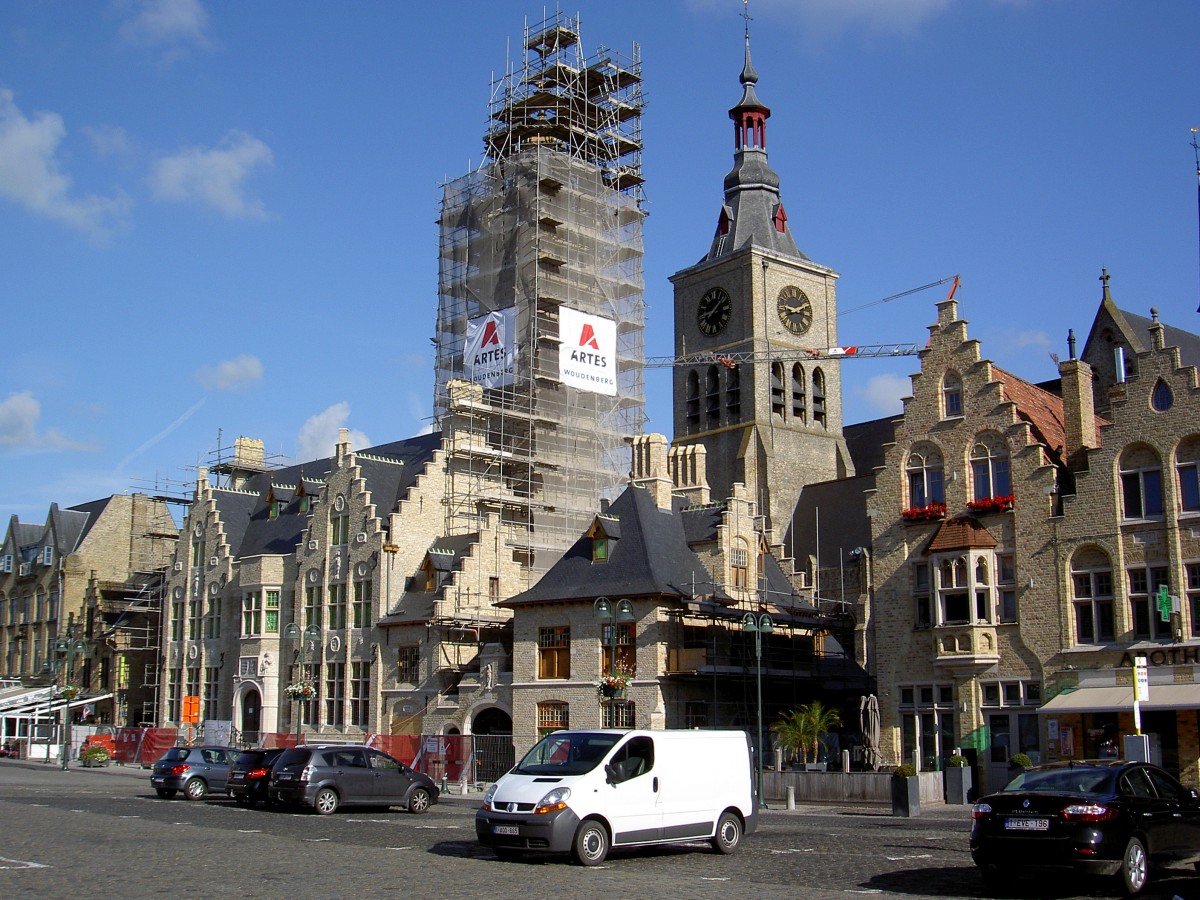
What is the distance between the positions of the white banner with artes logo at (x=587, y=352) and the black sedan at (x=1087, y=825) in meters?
39.6

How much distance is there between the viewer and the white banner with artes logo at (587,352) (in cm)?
5534

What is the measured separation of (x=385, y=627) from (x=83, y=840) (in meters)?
28.8

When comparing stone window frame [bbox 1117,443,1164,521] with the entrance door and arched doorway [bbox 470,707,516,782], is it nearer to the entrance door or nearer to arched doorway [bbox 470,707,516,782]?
the entrance door

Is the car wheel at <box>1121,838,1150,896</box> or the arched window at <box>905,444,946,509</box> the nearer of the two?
the car wheel at <box>1121,838,1150,896</box>

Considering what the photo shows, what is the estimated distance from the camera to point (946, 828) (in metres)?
26.0

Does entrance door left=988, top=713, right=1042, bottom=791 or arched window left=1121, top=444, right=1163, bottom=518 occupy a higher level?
arched window left=1121, top=444, right=1163, bottom=518

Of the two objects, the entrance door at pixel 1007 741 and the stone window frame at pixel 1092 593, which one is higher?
the stone window frame at pixel 1092 593

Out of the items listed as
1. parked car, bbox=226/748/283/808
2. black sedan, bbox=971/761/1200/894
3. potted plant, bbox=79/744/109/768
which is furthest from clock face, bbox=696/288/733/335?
black sedan, bbox=971/761/1200/894

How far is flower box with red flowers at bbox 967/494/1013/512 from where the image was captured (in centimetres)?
3628

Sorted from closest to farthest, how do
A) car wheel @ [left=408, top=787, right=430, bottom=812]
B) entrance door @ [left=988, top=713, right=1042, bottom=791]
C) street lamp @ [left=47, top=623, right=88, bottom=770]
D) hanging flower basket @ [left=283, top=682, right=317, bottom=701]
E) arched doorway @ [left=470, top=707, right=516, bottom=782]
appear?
car wheel @ [left=408, top=787, right=430, bottom=812] → entrance door @ [left=988, top=713, right=1042, bottom=791] → arched doorway @ [left=470, top=707, right=516, bottom=782] → hanging flower basket @ [left=283, top=682, right=317, bottom=701] → street lamp @ [left=47, top=623, right=88, bottom=770]

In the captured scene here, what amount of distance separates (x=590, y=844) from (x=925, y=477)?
22.8 metres

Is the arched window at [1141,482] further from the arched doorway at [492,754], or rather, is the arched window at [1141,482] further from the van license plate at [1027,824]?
the arched doorway at [492,754]

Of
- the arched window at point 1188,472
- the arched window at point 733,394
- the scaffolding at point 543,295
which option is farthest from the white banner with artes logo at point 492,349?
the arched window at point 1188,472

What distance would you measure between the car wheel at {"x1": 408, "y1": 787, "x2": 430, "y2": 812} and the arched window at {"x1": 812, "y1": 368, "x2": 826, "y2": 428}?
2042 inches
